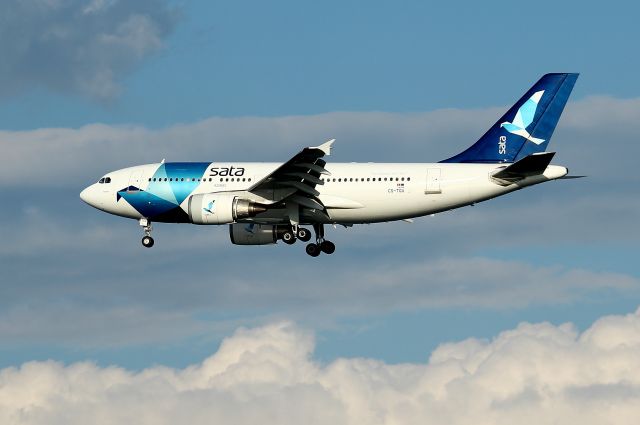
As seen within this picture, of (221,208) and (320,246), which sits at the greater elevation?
(221,208)

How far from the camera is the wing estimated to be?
80.7m

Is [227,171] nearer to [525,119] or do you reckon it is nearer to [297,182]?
[297,182]

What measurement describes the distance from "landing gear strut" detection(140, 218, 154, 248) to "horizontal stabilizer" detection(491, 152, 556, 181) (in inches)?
821

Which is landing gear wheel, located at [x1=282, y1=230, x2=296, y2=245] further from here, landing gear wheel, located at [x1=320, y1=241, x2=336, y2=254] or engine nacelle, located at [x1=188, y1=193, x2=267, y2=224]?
engine nacelle, located at [x1=188, y1=193, x2=267, y2=224]

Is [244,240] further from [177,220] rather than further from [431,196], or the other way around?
[431,196]

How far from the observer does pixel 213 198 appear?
82750 mm

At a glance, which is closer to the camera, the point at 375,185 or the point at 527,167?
the point at 527,167

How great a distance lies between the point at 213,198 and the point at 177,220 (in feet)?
14.8

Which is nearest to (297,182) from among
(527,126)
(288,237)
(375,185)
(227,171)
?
(288,237)

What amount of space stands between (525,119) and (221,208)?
64.1 feet

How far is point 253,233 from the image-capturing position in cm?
8756

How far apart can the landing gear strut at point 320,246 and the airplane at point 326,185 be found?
0.20 feet

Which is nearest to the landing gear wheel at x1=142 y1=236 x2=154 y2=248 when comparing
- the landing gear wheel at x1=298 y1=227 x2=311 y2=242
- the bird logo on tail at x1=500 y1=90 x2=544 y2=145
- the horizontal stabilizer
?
the landing gear wheel at x1=298 y1=227 x2=311 y2=242

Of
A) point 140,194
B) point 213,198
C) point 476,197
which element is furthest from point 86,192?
point 476,197
